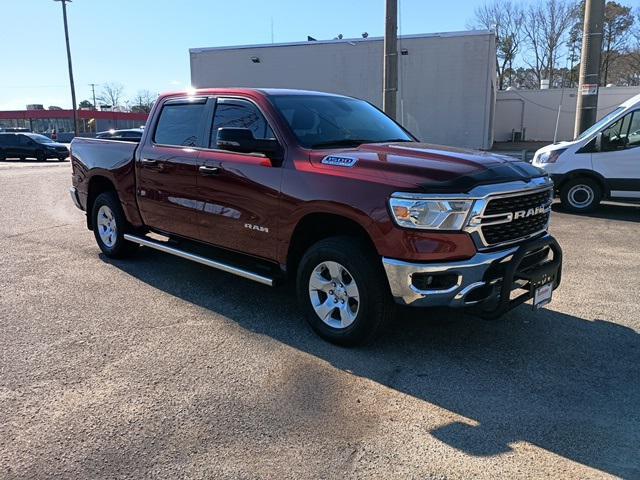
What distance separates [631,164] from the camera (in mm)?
9609

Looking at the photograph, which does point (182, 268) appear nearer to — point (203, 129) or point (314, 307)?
point (203, 129)

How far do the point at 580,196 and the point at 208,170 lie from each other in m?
7.86

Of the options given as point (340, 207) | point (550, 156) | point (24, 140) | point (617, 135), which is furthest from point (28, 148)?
point (340, 207)

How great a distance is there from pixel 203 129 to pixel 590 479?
14.1 feet

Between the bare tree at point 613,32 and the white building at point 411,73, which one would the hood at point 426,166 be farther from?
the bare tree at point 613,32

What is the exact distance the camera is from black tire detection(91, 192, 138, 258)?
21.7ft

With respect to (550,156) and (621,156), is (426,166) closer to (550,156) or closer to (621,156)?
(621,156)

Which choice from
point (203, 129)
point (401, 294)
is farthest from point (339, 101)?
point (401, 294)

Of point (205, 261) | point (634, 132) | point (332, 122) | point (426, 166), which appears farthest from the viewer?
point (634, 132)

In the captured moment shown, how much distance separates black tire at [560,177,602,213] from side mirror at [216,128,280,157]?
7652mm

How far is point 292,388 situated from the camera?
143 inches

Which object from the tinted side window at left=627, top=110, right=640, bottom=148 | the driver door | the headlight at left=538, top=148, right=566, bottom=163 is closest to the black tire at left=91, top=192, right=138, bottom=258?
the headlight at left=538, top=148, right=566, bottom=163

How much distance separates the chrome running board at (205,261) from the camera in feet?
15.3

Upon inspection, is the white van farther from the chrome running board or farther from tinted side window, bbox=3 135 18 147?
tinted side window, bbox=3 135 18 147
